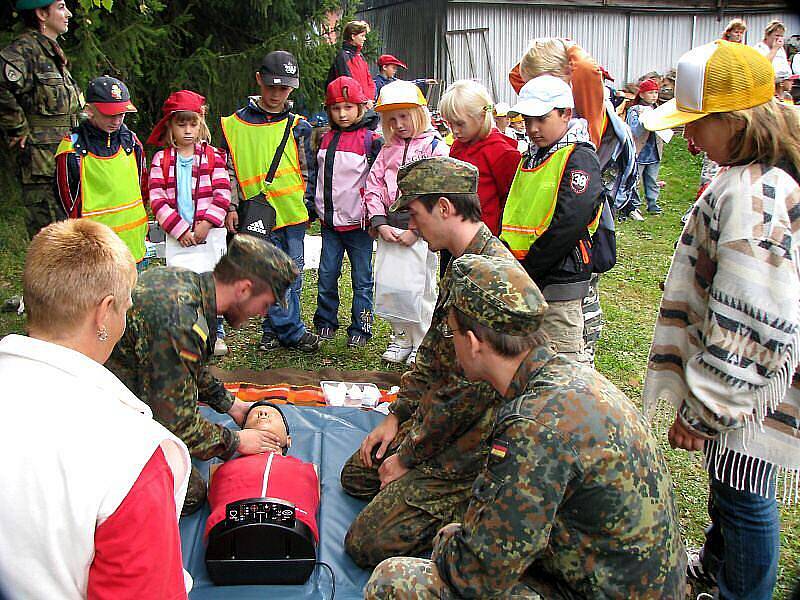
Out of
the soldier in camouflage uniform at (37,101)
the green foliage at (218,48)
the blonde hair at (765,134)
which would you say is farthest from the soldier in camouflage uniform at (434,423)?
the green foliage at (218,48)

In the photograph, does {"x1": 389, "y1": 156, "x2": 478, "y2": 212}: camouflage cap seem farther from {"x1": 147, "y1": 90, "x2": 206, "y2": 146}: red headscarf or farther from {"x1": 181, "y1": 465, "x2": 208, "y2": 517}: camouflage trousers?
{"x1": 147, "y1": 90, "x2": 206, "y2": 146}: red headscarf

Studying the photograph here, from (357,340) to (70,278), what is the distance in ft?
13.2

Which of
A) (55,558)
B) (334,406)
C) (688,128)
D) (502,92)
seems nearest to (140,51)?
(334,406)

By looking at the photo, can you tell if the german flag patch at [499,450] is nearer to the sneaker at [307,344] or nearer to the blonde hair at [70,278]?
the blonde hair at [70,278]

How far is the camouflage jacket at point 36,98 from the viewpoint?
5.19m

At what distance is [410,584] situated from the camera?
2.21m

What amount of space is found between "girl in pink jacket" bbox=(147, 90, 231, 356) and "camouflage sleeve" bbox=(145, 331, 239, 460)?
81.9 inches

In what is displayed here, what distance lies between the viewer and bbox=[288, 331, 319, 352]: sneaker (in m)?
5.58

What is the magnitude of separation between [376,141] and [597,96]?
1.59m

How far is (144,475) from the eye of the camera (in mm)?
1599

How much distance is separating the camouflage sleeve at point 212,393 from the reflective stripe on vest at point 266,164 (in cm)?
213

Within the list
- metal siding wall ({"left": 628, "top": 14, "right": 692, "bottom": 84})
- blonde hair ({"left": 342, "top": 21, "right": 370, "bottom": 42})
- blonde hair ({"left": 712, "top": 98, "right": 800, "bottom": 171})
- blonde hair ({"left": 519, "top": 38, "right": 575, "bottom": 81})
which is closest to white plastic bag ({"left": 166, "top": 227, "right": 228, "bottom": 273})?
blonde hair ({"left": 519, "top": 38, "right": 575, "bottom": 81})

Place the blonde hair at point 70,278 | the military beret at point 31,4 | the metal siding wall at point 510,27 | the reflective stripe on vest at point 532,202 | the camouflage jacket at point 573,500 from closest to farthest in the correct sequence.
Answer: the blonde hair at point 70,278, the camouflage jacket at point 573,500, the reflective stripe on vest at point 532,202, the military beret at point 31,4, the metal siding wall at point 510,27

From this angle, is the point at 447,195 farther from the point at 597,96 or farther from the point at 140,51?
the point at 140,51
